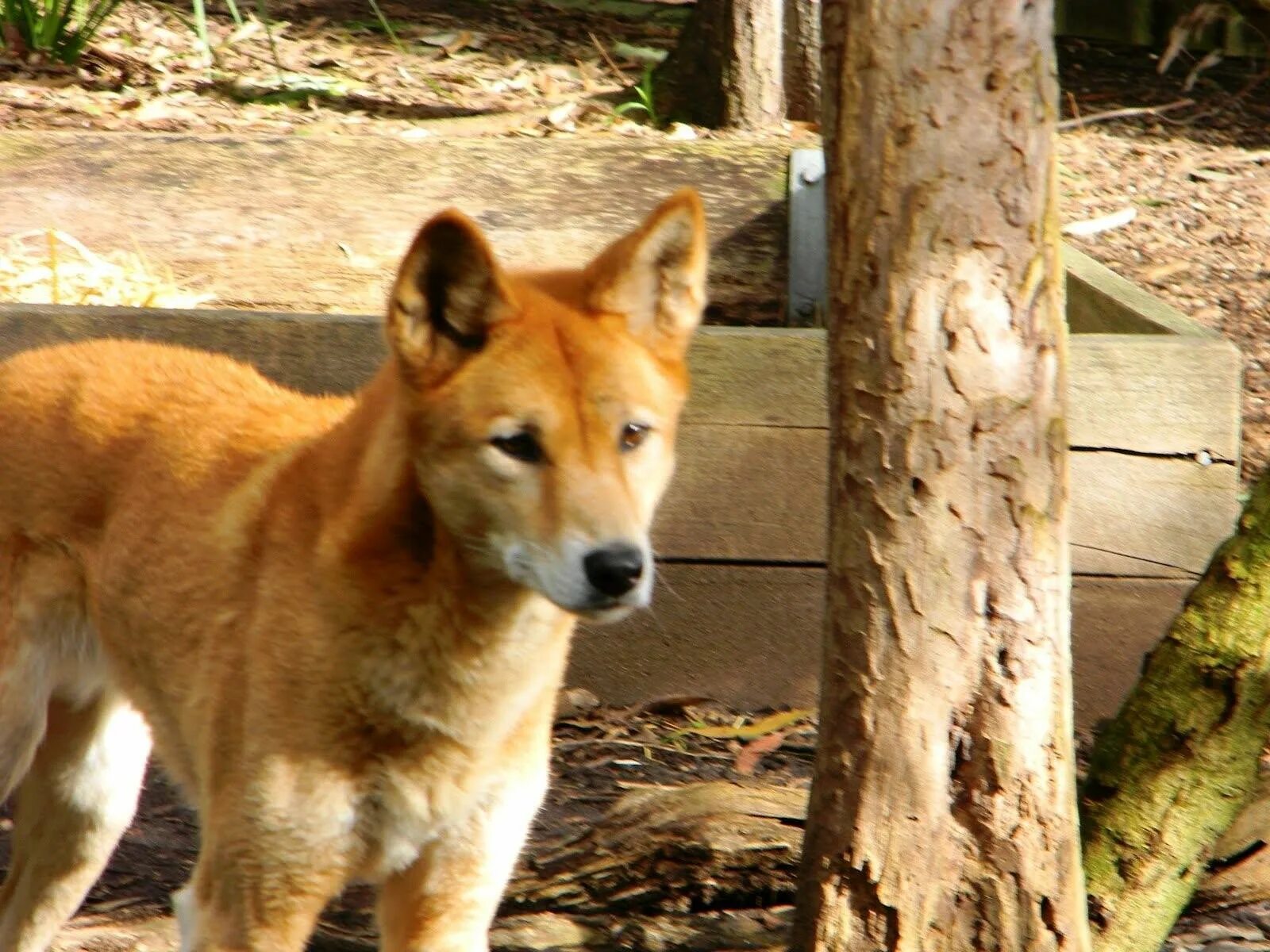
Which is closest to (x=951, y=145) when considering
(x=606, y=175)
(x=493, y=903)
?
(x=493, y=903)

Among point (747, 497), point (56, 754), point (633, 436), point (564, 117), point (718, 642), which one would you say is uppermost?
point (633, 436)

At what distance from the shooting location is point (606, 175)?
6297 mm

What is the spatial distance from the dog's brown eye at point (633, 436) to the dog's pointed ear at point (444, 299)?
0.30 m

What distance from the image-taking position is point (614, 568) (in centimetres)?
263

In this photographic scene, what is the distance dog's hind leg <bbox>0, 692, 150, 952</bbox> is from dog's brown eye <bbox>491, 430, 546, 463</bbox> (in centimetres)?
149

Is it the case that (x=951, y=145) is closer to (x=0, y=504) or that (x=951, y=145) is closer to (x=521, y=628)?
(x=521, y=628)

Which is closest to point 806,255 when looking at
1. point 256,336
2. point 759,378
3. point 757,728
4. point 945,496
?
point 759,378

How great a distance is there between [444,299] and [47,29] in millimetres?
5973

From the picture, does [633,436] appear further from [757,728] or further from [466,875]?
[757,728]

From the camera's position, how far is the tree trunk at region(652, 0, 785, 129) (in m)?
7.21

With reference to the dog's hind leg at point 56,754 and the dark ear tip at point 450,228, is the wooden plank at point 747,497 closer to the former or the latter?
the dog's hind leg at point 56,754

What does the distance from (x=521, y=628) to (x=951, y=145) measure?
1.18m

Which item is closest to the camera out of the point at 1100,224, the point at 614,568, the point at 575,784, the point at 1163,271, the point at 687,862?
the point at 614,568

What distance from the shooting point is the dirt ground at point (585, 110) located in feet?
15.5
